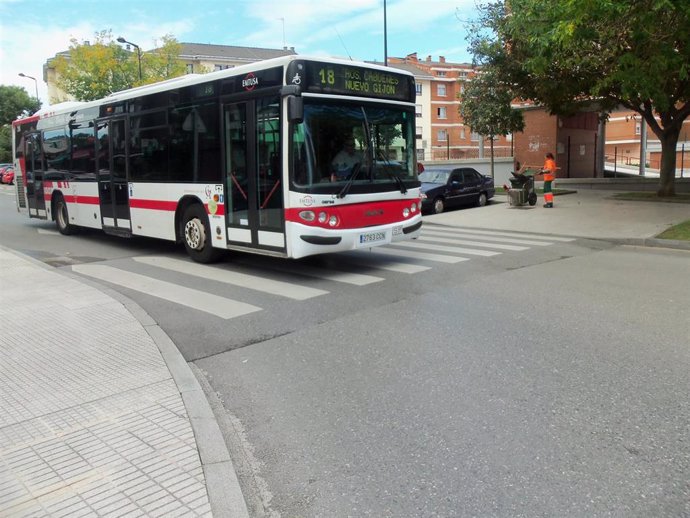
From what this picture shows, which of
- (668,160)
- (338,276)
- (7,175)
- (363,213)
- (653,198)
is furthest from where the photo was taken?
(7,175)

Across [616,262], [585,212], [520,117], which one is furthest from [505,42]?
[616,262]

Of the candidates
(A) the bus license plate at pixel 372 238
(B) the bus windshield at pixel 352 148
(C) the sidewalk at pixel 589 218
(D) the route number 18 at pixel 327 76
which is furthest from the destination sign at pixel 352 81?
(C) the sidewalk at pixel 589 218

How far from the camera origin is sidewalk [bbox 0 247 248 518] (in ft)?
9.70

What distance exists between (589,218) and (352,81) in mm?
10135

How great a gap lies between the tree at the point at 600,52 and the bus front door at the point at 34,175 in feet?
42.5

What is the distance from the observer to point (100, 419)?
3869 millimetres

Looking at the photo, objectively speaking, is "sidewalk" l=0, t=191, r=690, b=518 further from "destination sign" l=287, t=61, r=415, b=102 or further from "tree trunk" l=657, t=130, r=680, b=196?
"tree trunk" l=657, t=130, r=680, b=196

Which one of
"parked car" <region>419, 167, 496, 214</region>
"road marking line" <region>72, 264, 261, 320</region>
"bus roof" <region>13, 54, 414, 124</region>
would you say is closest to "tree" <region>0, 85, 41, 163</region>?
"parked car" <region>419, 167, 496, 214</region>

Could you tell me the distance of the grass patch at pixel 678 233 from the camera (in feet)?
→ 38.4

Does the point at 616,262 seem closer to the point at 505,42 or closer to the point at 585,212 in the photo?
the point at 585,212

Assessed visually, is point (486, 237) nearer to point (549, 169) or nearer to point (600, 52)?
point (600, 52)

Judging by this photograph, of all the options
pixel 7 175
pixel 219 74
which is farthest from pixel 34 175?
pixel 7 175

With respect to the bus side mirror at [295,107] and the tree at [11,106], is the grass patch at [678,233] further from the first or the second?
the tree at [11,106]

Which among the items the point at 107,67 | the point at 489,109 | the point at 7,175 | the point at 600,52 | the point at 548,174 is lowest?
the point at 548,174
